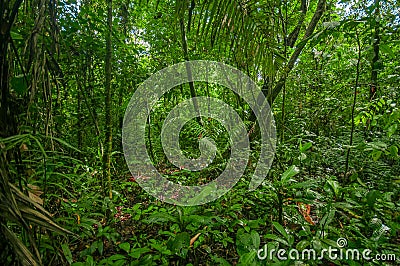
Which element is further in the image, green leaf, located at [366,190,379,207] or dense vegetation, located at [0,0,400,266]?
green leaf, located at [366,190,379,207]

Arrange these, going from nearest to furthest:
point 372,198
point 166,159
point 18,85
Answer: point 18,85 → point 372,198 → point 166,159

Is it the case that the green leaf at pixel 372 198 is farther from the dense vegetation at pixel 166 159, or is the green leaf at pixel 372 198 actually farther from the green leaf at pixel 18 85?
the green leaf at pixel 18 85

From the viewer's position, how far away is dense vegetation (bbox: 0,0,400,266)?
3.04 ft

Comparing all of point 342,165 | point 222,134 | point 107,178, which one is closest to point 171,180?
point 107,178

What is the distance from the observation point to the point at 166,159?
4.13 meters

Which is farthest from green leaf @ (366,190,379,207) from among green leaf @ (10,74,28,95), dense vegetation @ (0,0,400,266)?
green leaf @ (10,74,28,95)

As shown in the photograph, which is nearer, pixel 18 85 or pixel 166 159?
pixel 18 85

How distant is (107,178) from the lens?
2.31 metres

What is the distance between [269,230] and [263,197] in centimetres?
33

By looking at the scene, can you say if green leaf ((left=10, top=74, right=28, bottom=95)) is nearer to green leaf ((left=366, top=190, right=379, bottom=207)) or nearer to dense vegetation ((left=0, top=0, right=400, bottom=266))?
dense vegetation ((left=0, top=0, right=400, bottom=266))

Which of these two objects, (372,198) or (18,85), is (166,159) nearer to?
(372,198)

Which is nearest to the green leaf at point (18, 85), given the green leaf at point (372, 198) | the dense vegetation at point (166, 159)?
the dense vegetation at point (166, 159)

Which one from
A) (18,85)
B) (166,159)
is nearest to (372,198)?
(18,85)

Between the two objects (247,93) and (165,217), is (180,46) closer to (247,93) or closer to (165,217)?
(247,93)
